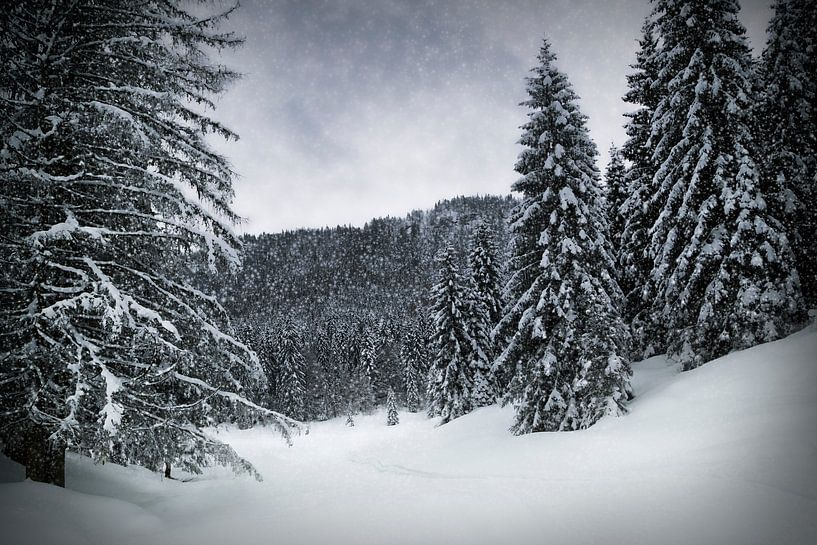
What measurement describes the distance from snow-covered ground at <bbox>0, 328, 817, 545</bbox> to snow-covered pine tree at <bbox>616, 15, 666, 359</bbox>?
8389 millimetres

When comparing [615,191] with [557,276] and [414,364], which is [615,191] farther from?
[414,364]

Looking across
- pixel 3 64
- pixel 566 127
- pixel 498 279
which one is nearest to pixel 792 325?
pixel 566 127

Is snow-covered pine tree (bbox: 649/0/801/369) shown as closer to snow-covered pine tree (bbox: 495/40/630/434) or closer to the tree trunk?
snow-covered pine tree (bbox: 495/40/630/434)

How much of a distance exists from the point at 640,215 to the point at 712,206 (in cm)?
594

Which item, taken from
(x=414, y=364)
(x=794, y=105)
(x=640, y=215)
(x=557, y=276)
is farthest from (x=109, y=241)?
(x=414, y=364)

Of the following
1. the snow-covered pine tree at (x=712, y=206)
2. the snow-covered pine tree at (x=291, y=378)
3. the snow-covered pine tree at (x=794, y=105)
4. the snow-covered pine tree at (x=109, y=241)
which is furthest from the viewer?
the snow-covered pine tree at (x=291, y=378)

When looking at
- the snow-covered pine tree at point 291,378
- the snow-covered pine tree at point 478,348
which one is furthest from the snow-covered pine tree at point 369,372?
the snow-covered pine tree at point 478,348

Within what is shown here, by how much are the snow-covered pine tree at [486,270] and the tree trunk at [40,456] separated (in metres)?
29.3

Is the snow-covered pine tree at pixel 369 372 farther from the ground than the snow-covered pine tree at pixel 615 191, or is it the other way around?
the snow-covered pine tree at pixel 615 191

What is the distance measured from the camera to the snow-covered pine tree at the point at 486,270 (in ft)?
111

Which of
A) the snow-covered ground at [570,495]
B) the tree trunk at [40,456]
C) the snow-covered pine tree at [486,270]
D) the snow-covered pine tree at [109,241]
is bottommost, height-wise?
the snow-covered ground at [570,495]

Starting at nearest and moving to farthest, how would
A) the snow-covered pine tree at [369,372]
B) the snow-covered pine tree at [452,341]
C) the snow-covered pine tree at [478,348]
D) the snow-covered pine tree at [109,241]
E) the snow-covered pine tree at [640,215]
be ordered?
the snow-covered pine tree at [109,241], the snow-covered pine tree at [640,215], the snow-covered pine tree at [478,348], the snow-covered pine tree at [452,341], the snow-covered pine tree at [369,372]

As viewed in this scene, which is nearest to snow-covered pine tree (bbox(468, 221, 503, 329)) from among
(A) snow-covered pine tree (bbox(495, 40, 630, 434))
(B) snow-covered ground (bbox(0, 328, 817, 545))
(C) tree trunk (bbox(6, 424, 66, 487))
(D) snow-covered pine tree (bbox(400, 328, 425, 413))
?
(A) snow-covered pine tree (bbox(495, 40, 630, 434))

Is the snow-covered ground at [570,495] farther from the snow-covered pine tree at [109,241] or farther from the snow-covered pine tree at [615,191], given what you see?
the snow-covered pine tree at [615,191]
